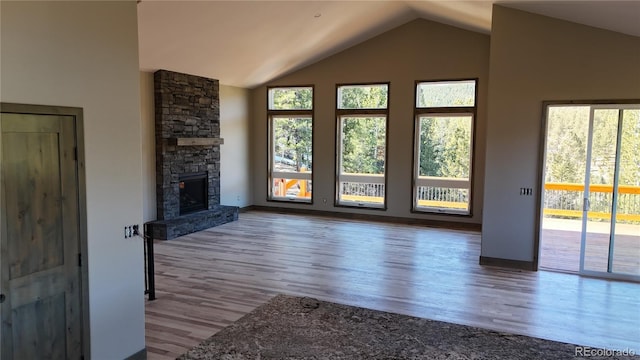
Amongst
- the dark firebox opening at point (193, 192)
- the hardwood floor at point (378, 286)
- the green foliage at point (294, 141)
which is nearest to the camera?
the hardwood floor at point (378, 286)

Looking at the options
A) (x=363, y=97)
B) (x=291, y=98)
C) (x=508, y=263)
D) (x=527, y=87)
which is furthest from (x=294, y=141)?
(x=508, y=263)

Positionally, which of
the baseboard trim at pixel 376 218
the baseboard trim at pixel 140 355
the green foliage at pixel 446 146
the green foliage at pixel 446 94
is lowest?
the baseboard trim at pixel 140 355

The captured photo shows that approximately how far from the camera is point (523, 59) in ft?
18.9

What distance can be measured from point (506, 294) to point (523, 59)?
3.09m

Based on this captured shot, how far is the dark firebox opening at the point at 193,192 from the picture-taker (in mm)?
8195

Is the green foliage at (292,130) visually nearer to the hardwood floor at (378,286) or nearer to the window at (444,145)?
the window at (444,145)

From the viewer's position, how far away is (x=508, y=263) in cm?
601

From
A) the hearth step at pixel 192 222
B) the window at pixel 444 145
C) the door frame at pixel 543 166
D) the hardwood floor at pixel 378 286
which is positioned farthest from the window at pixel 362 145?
the door frame at pixel 543 166

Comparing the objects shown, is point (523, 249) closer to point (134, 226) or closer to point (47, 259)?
point (134, 226)

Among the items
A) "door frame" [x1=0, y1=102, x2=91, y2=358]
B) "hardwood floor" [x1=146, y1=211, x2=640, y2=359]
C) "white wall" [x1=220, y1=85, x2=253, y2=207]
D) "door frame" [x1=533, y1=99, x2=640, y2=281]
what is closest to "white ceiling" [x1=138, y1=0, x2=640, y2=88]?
"white wall" [x1=220, y1=85, x2=253, y2=207]

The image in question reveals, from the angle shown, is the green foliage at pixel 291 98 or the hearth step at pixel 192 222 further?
the green foliage at pixel 291 98

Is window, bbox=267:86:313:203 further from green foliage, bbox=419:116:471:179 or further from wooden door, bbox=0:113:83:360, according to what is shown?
wooden door, bbox=0:113:83:360

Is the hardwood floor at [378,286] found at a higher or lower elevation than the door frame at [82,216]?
lower

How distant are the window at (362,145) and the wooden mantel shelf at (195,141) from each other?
2.62m
